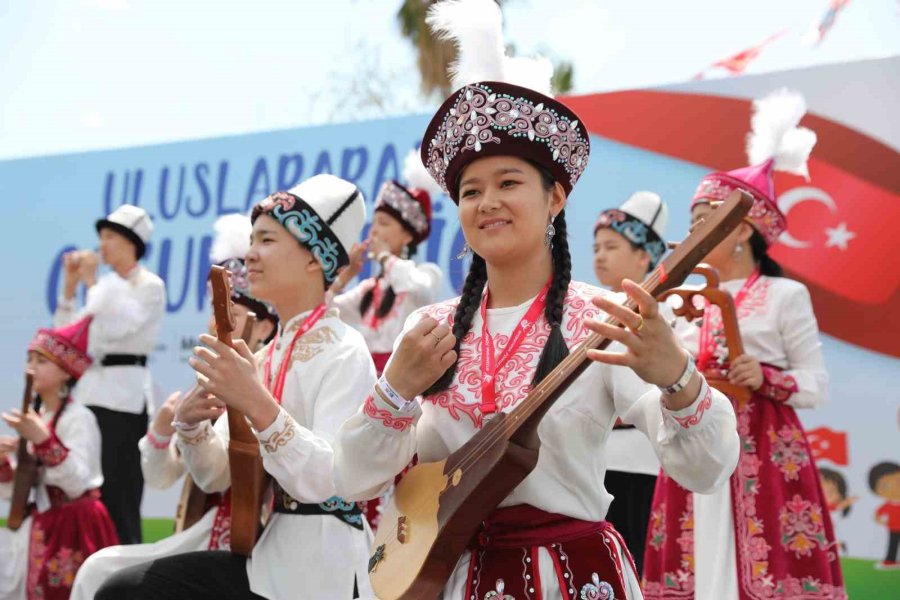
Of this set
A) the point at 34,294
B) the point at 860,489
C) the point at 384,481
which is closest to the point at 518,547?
the point at 384,481

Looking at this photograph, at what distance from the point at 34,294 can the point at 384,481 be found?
6.86 m

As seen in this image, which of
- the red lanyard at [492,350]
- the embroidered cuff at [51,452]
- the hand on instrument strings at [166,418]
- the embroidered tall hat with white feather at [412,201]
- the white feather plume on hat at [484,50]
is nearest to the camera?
the red lanyard at [492,350]

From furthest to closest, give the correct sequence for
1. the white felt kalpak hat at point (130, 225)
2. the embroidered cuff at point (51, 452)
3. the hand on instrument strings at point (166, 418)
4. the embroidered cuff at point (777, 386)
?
the white felt kalpak hat at point (130, 225) < the embroidered cuff at point (51, 452) < the embroidered cuff at point (777, 386) < the hand on instrument strings at point (166, 418)

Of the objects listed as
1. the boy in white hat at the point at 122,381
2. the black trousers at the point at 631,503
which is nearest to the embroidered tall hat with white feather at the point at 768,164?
the black trousers at the point at 631,503

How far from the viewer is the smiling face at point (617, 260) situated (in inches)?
192

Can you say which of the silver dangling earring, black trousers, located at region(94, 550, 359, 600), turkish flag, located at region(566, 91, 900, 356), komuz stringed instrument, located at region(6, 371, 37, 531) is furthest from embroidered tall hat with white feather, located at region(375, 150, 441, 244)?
the silver dangling earring

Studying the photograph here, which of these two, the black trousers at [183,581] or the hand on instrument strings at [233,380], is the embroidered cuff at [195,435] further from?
the hand on instrument strings at [233,380]

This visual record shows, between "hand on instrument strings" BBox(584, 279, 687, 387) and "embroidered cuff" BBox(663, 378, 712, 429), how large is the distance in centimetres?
7

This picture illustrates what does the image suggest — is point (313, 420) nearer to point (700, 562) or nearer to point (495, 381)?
point (495, 381)

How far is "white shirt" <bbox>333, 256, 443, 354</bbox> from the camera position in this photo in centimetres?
518

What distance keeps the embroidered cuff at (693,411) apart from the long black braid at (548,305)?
317 mm

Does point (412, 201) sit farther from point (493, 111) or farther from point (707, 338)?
point (493, 111)

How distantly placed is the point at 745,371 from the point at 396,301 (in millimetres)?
2060

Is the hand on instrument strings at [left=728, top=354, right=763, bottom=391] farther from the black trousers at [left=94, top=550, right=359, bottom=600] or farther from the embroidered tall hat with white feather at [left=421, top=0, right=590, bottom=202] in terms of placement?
the embroidered tall hat with white feather at [left=421, top=0, right=590, bottom=202]
